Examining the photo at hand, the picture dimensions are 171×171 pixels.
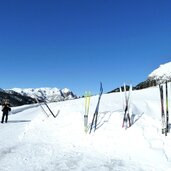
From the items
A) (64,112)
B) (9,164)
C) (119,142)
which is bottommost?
(9,164)

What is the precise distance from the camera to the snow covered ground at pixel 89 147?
13.8m

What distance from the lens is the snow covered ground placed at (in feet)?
45.1

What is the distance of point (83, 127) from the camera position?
19.6 meters

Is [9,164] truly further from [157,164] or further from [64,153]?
[157,164]

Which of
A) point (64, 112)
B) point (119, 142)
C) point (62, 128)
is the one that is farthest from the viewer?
point (64, 112)

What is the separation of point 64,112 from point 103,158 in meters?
10.9

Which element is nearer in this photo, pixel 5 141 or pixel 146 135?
pixel 146 135

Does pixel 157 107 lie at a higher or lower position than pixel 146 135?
A: higher

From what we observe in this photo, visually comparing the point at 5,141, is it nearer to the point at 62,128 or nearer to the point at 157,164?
the point at 62,128

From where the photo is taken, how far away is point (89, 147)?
661 inches

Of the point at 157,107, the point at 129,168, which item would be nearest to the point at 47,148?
the point at 129,168

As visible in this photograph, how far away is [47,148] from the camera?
16.8 meters

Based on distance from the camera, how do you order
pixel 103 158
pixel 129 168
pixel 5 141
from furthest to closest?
pixel 5 141 → pixel 103 158 → pixel 129 168

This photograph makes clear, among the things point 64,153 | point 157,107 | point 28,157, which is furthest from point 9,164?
point 157,107
